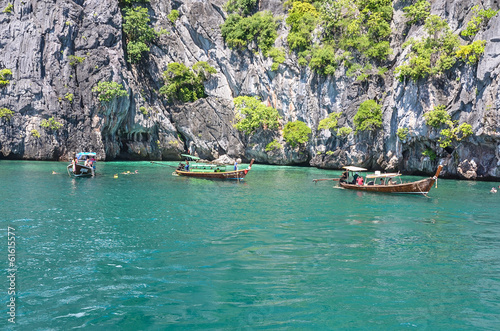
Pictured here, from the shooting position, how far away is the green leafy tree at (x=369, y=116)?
45.2m

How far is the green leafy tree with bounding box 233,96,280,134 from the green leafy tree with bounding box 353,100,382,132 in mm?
15288

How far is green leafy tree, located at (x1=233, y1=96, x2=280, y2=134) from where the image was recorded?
5744 centimetres

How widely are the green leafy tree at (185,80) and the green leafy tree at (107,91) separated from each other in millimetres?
9786

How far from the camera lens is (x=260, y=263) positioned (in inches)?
429

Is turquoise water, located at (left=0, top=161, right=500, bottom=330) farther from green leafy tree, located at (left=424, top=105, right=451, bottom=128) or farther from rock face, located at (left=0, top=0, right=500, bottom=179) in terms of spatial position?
rock face, located at (left=0, top=0, right=500, bottom=179)

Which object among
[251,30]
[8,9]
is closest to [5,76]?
[8,9]

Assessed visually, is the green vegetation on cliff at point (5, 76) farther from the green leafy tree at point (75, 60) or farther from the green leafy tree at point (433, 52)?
the green leafy tree at point (433, 52)

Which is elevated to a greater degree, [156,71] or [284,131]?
[156,71]

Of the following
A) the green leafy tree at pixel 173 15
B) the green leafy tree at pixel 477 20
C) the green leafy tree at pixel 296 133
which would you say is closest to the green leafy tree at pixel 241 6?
the green leafy tree at pixel 173 15

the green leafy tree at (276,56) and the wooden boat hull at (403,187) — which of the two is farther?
the green leafy tree at (276,56)

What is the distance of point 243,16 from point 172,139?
25554mm

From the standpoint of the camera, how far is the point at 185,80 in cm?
6241

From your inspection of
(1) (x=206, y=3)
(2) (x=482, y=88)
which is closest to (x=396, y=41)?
(2) (x=482, y=88)

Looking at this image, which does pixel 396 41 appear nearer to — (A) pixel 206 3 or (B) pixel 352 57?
(B) pixel 352 57
